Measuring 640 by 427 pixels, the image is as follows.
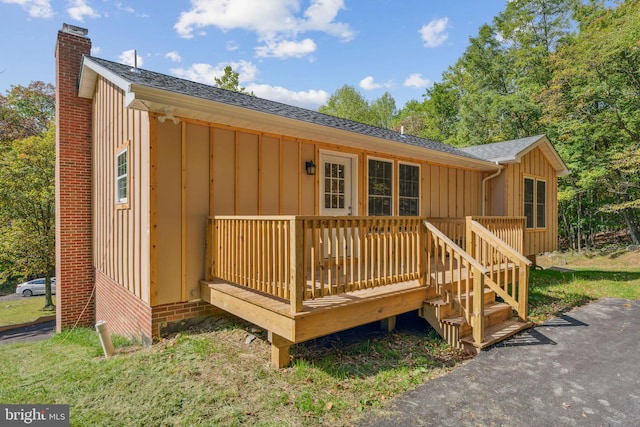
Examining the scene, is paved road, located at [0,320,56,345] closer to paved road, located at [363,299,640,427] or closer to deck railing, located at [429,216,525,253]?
deck railing, located at [429,216,525,253]

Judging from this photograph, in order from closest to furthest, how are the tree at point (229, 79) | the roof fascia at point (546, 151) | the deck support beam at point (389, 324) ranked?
the deck support beam at point (389, 324) < the roof fascia at point (546, 151) < the tree at point (229, 79)

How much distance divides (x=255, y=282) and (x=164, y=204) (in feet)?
5.74

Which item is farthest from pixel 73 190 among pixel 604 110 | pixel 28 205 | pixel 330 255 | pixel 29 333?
pixel 604 110

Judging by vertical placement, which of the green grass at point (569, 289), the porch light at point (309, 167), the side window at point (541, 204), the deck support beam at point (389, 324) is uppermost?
the porch light at point (309, 167)

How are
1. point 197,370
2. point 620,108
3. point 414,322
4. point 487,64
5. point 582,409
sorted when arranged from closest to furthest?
1. point 582,409
2. point 197,370
3. point 414,322
4. point 620,108
5. point 487,64

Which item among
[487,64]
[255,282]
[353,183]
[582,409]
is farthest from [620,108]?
[255,282]

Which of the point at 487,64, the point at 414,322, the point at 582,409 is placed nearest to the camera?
the point at 582,409

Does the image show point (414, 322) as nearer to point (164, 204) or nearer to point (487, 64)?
point (164, 204)

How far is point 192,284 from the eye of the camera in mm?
4867

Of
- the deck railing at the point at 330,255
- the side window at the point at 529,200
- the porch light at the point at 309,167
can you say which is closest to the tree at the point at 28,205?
the porch light at the point at 309,167

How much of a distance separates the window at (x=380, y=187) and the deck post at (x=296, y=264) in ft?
13.1

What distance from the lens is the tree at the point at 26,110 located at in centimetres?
1948

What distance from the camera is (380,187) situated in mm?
7328

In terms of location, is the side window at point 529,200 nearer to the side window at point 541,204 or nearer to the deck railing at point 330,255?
the side window at point 541,204
